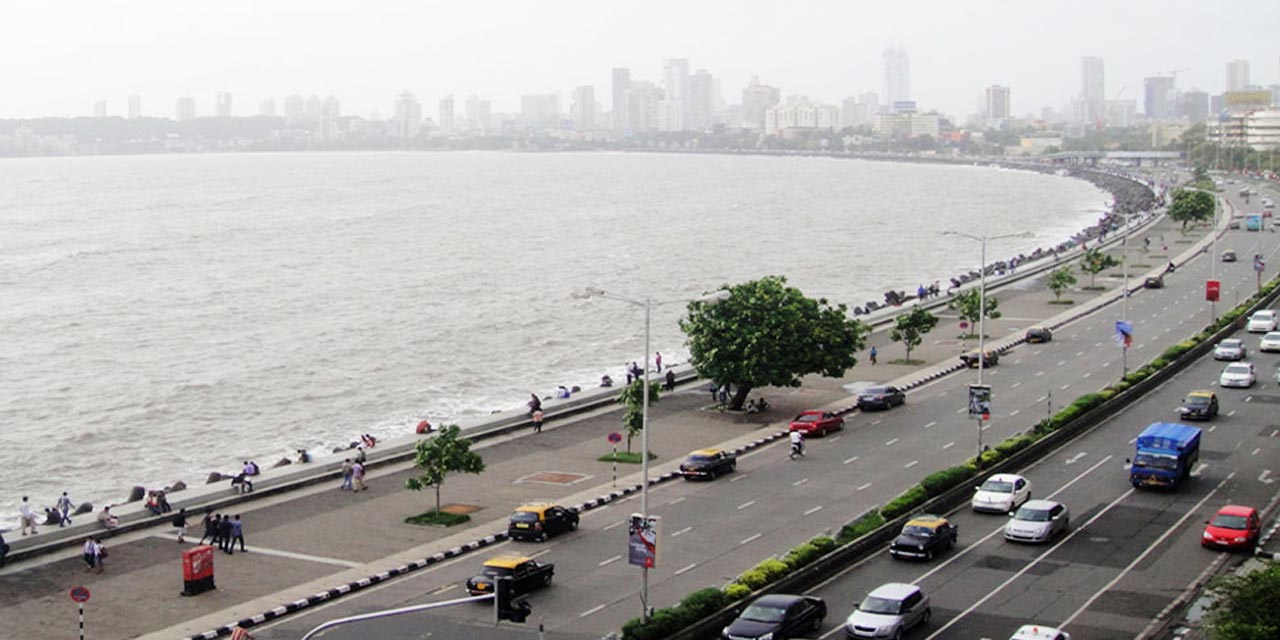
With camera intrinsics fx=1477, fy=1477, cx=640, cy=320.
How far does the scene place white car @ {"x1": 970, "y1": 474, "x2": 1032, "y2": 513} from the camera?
43.8 metres

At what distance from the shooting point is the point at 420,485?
45.4m

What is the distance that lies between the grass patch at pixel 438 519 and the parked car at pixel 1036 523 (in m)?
16.0

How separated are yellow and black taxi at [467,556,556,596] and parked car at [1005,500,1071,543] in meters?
12.9

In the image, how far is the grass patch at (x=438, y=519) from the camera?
1741 inches

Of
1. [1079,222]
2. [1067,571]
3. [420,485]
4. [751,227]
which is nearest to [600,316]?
[420,485]

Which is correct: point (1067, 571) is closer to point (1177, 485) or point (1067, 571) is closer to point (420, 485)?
point (1177, 485)

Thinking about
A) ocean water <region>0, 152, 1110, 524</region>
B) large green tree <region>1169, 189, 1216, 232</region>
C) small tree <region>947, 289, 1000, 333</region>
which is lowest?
ocean water <region>0, 152, 1110, 524</region>

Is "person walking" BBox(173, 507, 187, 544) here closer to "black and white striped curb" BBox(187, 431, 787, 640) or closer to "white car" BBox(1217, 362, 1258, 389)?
"black and white striped curb" BBox(187, 431, 787, 640)

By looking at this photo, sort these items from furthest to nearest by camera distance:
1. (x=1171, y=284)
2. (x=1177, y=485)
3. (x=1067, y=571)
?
(x=1171, y=284) → (x=1177, y=485) → (x=1067, y=571)

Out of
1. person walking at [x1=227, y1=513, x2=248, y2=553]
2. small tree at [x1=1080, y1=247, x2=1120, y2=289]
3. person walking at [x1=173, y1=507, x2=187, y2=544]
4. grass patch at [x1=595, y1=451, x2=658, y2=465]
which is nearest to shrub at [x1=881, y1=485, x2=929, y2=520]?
grass patch at [x1=595, y1=451, x2=658, y2=465]

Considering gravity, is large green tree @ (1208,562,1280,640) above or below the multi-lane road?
above

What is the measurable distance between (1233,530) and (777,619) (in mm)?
14667

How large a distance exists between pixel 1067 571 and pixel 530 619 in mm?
13840

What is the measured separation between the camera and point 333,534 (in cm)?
4331
